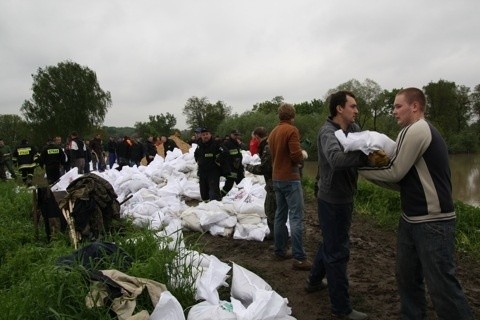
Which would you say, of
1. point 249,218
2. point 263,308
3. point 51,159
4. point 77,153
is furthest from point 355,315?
point 77,153

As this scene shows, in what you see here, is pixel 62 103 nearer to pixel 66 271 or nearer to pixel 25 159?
pixel 25 159

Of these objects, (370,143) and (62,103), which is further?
(62,103)

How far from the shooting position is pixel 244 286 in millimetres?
2902

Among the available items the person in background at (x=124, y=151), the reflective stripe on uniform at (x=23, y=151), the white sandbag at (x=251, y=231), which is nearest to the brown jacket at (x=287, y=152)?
the white sandbag at (x=251, y=231)

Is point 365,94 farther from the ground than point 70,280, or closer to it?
farther from the ground

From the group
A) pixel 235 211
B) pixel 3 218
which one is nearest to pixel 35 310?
pixel 235 211

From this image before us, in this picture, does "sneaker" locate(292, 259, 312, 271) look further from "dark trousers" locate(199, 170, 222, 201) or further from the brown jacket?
"dark trousers" locate(199, 170, 222, 201)

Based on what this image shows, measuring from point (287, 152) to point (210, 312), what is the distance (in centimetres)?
179

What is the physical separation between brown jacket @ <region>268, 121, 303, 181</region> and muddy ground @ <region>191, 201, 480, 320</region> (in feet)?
3.11

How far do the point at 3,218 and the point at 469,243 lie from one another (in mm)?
6827

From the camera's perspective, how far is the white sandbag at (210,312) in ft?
7.72

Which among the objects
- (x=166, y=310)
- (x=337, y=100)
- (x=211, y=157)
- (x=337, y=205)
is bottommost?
(x=166, y=310)

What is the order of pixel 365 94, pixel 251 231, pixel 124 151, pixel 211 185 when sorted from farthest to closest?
pixel 365 94
pixel 124 151
pixel 211 185
pixel 251 231

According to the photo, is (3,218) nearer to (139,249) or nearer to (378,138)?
(139,249)
